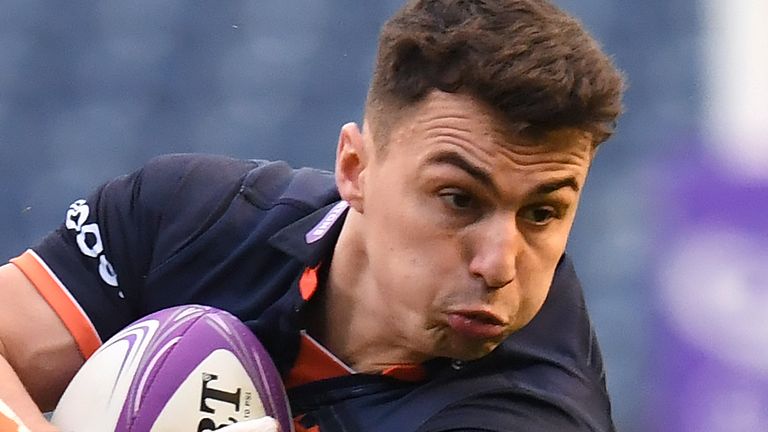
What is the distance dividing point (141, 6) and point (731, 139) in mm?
1315

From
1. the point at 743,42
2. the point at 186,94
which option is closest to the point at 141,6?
the point at 186,94

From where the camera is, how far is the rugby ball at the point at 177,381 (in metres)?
1.40

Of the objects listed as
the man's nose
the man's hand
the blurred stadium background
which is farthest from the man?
the blurred stadium background

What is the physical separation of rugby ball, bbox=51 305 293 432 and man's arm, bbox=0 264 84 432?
8 cm

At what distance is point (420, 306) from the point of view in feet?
4.42

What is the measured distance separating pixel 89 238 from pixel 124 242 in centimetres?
5

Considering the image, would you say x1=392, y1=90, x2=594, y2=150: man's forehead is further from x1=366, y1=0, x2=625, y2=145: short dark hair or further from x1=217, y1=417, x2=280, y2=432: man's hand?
x1=217, y1=417, x2=280, y2=432: man's hand

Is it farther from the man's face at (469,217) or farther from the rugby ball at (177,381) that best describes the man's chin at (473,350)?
the rugby ball at (177,381)

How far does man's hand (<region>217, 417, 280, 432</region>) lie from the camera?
1.32 metres

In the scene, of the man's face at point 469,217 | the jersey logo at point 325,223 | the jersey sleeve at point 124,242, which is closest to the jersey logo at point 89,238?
the jersey sleeve at point 124,242

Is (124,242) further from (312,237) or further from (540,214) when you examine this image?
(540,214)

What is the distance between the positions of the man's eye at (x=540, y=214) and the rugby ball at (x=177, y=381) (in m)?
0.31

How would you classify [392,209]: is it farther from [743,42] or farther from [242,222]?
[743,42]

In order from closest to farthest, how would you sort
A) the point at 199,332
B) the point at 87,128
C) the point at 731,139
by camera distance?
the point at 199,332, the point at 731,139, the point at 87,128
